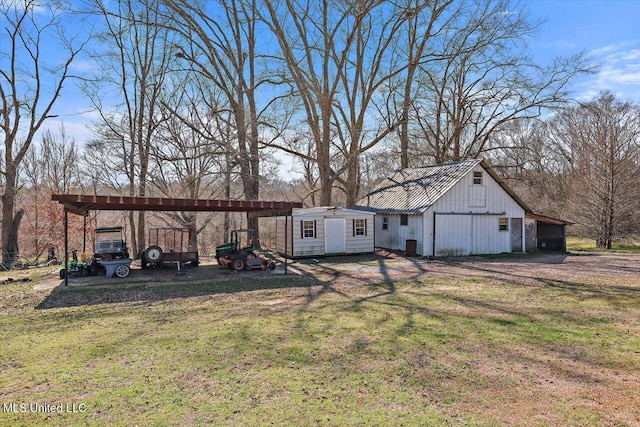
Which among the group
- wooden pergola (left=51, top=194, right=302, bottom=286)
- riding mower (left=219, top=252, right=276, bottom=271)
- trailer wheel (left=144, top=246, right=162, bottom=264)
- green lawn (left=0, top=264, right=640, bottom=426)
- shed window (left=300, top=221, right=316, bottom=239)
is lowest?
green lawn (left=0, top=264, right=640, bottom=426)

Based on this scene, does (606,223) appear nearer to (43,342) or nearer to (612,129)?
(612,129)

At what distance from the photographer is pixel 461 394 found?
452 centimetres

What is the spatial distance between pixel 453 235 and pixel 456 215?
0.96 m

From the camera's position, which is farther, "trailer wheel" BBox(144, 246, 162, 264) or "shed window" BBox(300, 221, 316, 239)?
"shed window" BBox(300, 221, 316, 239)

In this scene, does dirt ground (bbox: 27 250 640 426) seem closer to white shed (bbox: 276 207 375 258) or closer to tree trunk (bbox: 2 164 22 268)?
white shed (bbox: 276 207 375 258)

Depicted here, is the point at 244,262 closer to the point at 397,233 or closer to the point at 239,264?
the point at 239,264

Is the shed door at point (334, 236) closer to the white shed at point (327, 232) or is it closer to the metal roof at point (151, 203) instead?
the white shed at point (327, 232)

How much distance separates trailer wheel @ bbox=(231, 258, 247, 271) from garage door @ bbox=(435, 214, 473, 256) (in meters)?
9.17

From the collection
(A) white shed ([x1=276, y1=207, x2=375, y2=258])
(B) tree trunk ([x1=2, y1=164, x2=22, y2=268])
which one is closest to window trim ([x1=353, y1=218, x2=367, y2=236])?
(A) white shed ([x1=276, y1=207, x2=375, y2=258])

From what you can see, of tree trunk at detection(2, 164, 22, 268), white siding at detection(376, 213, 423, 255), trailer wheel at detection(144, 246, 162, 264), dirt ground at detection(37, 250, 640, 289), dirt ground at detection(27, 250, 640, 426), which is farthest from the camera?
white siding at detection(376, 213, 423, 255)

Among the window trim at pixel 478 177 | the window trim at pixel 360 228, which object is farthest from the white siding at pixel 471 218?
the window trim at pixel 360 228

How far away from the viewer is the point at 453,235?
739 inches

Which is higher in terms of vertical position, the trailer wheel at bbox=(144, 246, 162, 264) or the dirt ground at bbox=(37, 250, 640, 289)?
the trailer wheel at bbox=(144, 246, 162, 264)

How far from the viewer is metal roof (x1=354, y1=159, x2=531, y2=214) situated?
18.8 meters
